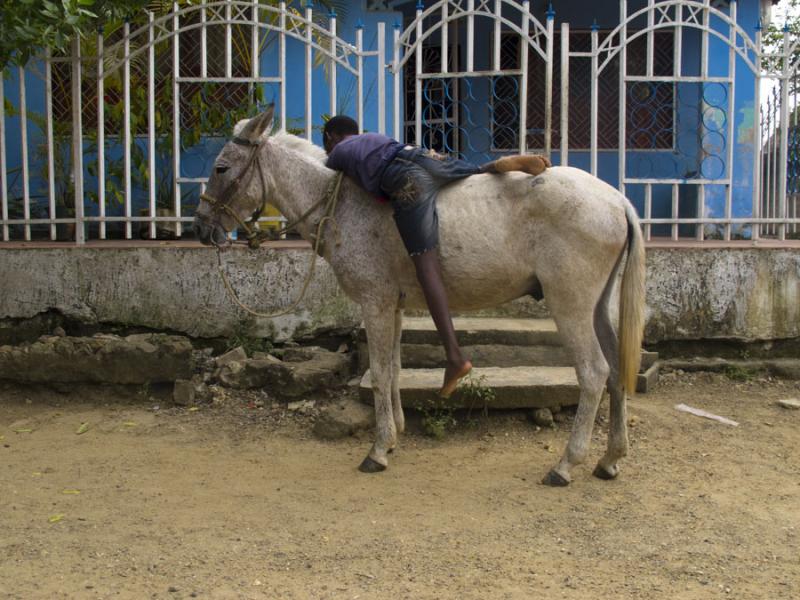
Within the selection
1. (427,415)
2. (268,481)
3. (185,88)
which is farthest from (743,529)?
(185,88)

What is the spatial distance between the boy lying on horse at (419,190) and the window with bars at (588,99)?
19.4 feet

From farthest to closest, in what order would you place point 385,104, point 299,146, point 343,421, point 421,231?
point 385,104 → point 343,421 → point 299,146 → point 421,231

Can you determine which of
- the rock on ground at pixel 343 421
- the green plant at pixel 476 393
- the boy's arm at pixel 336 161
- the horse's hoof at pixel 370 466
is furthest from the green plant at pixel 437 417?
the boy's arm at pixel 336 161

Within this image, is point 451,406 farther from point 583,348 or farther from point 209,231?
point 209,231

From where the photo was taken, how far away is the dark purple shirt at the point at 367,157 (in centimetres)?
452

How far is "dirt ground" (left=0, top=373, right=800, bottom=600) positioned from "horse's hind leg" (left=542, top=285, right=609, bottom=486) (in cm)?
42

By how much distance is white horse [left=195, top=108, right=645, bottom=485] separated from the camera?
4402 millimetres

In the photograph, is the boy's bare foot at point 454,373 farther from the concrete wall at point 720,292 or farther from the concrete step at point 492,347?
the concrete wall at point 720,292

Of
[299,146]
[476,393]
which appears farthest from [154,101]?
[476,393]

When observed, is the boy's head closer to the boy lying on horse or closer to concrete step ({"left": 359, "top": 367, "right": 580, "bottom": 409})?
the boy lying on horse

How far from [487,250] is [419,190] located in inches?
20.1

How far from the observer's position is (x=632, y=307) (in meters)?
4.55

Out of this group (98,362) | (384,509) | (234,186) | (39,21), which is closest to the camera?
(384,509)

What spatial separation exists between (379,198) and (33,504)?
Result: 98.4 inches
